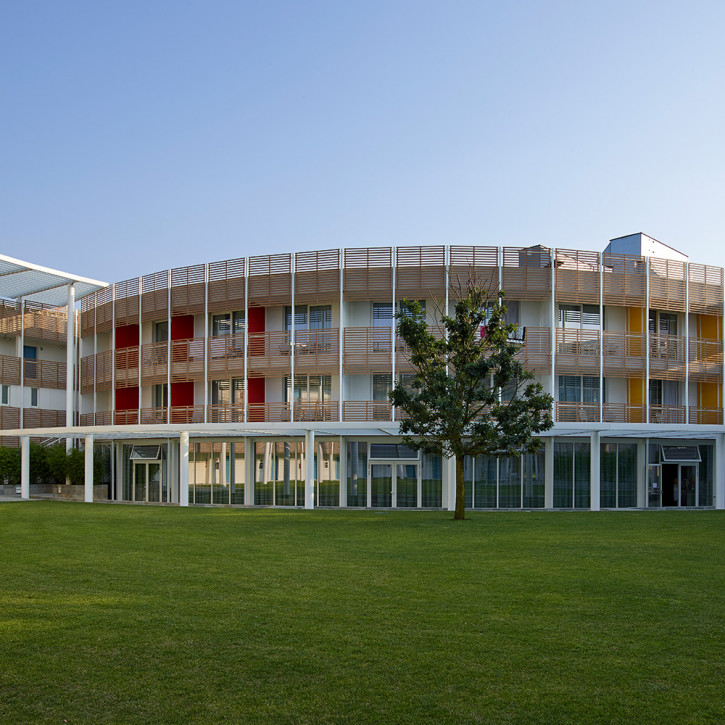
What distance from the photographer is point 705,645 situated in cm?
867

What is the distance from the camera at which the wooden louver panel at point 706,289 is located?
36969mm

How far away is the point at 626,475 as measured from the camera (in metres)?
35.9

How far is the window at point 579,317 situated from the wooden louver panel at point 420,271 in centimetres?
580

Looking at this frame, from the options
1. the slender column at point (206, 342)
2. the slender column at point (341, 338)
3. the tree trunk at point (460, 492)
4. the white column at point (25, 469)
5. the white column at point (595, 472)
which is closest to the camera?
the tree trunk at point (460, 492)

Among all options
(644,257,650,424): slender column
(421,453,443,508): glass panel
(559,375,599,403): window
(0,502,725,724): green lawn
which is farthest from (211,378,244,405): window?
(0,502,725,724): green lawn

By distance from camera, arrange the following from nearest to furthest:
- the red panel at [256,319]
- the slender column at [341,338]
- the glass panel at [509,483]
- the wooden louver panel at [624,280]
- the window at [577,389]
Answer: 1. the glass panel at [509,483]
2. the slender column at [341,338]
3. the wooden louver panel at [624,280]
4. the window at [577,389]
5. the red panel at [256,319]

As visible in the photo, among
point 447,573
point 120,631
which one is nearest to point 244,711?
point 120,631

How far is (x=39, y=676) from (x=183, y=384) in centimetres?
3319

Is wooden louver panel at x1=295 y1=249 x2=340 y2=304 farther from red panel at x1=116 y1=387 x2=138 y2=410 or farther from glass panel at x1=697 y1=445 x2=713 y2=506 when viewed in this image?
glass panel at x1=697 y1=445 x2=713 y2=506

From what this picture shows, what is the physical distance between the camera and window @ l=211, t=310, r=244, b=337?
126 ft

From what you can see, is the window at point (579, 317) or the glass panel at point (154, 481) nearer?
the window at point (579, 317)

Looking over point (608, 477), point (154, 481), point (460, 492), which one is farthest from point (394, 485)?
point (154, 481)

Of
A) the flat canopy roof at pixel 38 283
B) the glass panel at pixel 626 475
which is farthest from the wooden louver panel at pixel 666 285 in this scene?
the flat canopy roof at pixel 38 283

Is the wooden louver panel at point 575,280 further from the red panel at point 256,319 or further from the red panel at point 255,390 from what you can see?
the red panel at point 255,390
